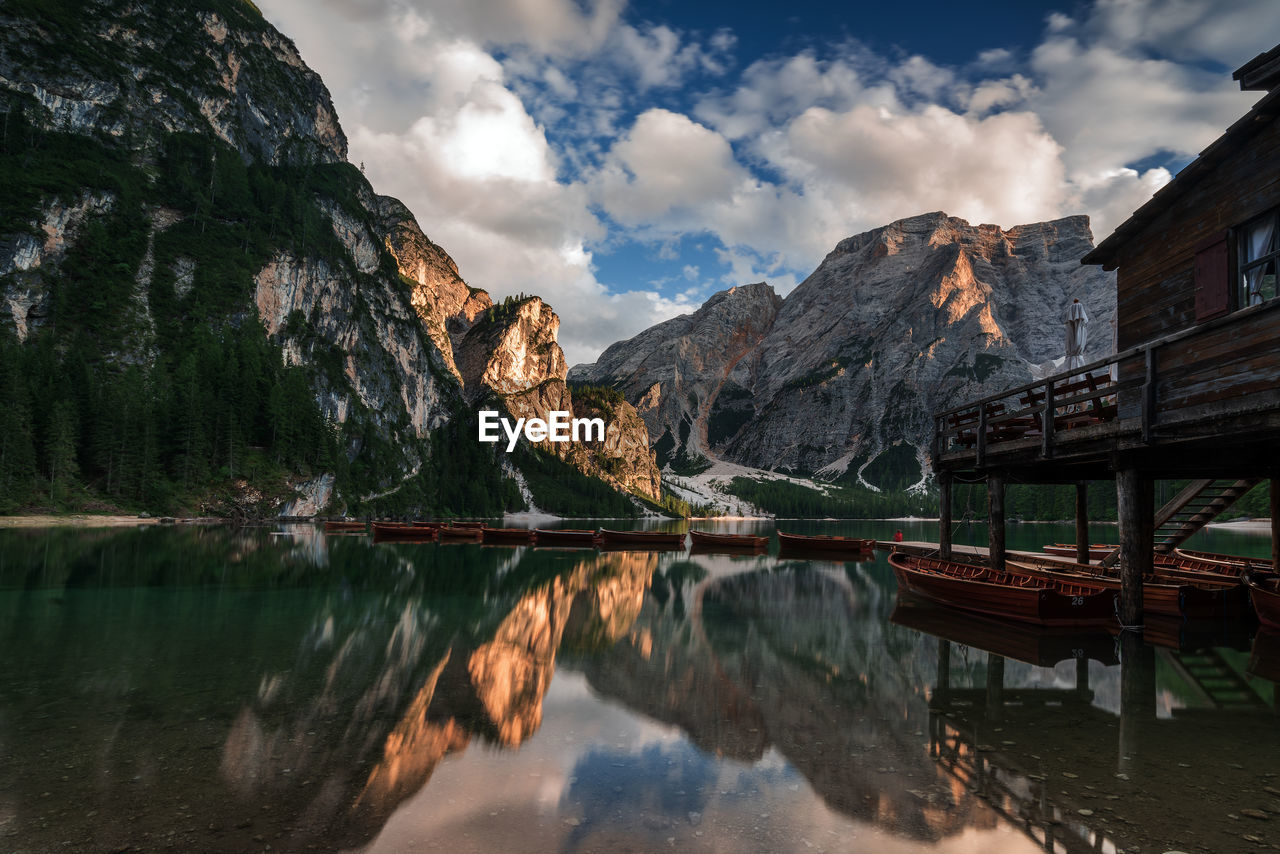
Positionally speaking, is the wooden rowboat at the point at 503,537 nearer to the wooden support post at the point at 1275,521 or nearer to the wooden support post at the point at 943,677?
the wooden support post at the point at 943,677

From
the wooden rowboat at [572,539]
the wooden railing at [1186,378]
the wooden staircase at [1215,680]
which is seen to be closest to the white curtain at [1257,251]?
the wooden railing at [1186,378]

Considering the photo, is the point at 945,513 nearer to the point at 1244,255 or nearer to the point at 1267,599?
the point at 1267,599

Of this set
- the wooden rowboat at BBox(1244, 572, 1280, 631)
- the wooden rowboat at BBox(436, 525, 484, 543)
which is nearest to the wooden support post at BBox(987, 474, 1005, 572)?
the wooden rowboat at BBox(1244, 572, 1280, 631)

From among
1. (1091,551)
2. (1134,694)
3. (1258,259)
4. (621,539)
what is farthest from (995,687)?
(621,539)

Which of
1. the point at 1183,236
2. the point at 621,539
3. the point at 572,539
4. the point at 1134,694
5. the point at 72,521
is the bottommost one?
the point at 72,521

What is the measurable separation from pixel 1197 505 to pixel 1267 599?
1006 centimetres

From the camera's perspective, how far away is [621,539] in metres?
70.2

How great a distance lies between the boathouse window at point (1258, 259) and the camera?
16.1m

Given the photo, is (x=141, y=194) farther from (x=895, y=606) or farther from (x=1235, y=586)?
(x=1235, y=586)

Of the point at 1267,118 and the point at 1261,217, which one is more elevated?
the point at 1267,118

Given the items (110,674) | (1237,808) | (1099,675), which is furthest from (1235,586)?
(110,674)

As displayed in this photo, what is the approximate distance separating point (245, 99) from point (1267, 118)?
237 meters

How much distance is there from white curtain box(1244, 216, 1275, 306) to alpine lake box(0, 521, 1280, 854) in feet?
30.1

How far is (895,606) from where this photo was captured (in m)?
28.1
